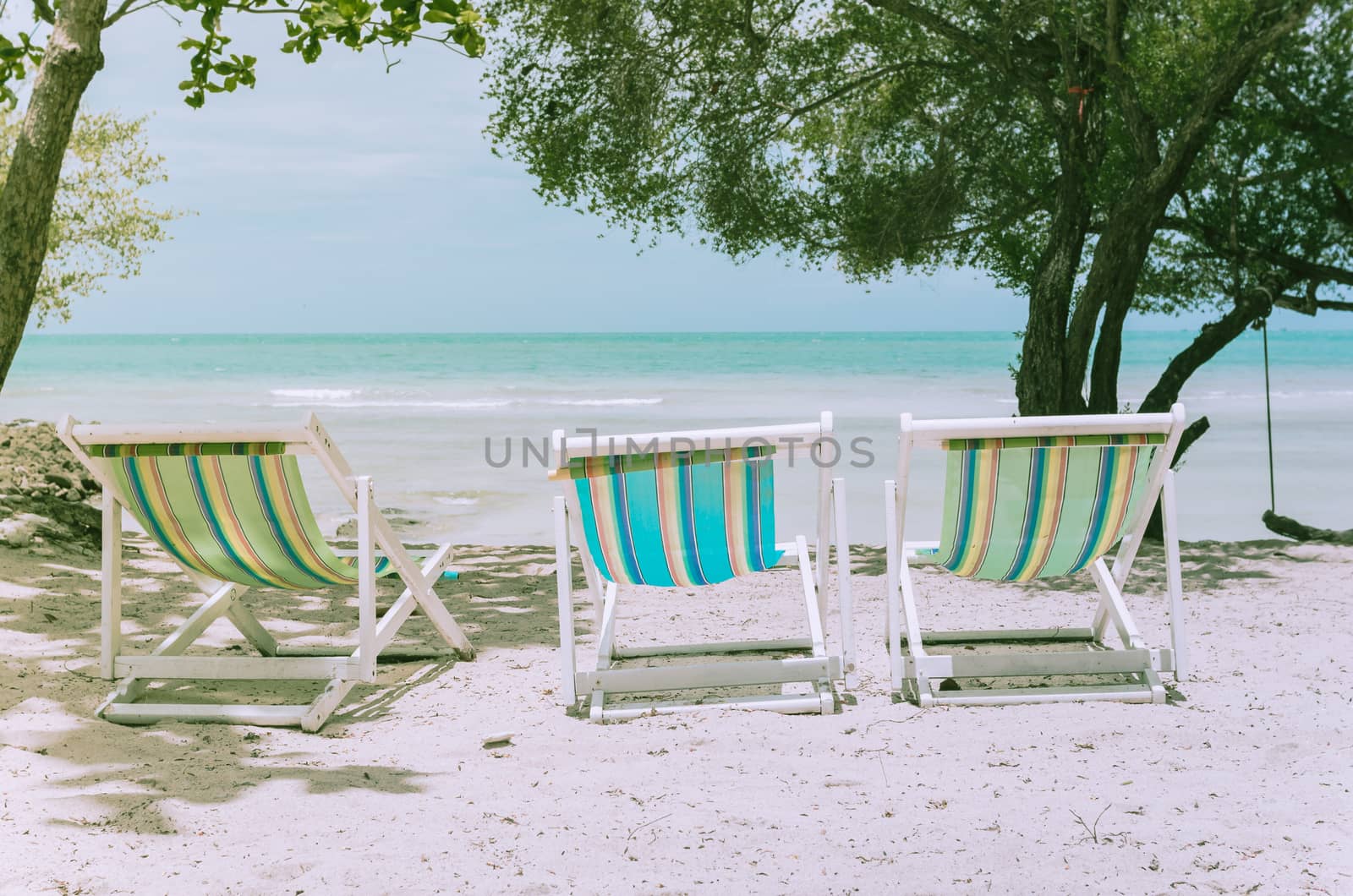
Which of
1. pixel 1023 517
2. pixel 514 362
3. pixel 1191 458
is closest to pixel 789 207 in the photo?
pixel 1023 517

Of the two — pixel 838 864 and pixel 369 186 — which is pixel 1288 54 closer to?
pixel 838 864

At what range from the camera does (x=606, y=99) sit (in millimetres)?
7438

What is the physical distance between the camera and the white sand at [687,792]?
91.8 inches

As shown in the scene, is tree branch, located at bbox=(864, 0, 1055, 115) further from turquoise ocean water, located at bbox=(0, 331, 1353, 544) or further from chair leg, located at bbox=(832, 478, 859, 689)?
chair leg, located at bbox=(832, 478, 859, 689)

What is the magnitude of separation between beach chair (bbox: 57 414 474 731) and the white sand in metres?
0.13

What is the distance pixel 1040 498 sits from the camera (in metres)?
3.50

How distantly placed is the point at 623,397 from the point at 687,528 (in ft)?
78.2

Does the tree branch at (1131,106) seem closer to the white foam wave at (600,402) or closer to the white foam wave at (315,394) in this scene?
the white foam wave at (600,402)

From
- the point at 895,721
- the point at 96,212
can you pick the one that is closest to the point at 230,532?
the point at 895,721

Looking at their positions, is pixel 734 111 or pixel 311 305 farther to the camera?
pixel 311 305

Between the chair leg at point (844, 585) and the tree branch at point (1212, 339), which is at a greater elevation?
the tree branch at point (1212, 339)

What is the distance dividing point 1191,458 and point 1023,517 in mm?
11962

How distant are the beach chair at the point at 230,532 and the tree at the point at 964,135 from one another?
4.49 metres

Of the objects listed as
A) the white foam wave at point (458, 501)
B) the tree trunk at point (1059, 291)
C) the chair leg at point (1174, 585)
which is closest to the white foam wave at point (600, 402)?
the white foam wave at point (458, 501)
